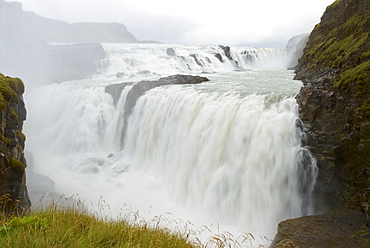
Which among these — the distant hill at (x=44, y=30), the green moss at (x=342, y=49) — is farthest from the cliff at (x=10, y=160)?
the distant hill at (x=44, y=30)

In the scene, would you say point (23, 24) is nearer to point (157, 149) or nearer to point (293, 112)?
point (157, 149)

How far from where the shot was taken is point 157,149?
44.6ft

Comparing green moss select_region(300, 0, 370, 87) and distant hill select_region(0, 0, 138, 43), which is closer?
green moss select_region(300, 0, 370, 87)

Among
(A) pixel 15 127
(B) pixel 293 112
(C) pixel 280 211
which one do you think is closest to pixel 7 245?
(A) pixel 15 127

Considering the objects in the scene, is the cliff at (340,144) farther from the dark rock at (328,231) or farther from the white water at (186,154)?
the white water at (186,154)

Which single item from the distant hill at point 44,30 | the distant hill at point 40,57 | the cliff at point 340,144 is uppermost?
the distant hill at point 44,30

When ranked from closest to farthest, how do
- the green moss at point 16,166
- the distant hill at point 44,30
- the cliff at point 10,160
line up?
the cliff at point 10,160, the green moss at point 16,166, the distant hill at point 44,30

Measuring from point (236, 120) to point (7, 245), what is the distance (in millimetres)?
8239

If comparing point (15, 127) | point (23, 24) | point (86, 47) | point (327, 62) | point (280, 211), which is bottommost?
point (280, 211)

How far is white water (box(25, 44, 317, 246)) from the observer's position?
8188 mm

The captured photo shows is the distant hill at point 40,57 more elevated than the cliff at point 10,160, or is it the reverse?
the distant hill at point 40,57

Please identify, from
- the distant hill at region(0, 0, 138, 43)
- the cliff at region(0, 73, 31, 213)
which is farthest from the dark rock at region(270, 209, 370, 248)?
the distant hill at region(0, 0, 138, 43)

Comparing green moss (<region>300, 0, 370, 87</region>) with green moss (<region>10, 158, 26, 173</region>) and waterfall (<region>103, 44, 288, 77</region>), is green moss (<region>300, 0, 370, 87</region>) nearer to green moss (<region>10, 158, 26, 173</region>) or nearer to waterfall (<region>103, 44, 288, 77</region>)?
green moss (<region>10, 158, 26, 173</region>)

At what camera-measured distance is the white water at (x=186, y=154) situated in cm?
819
